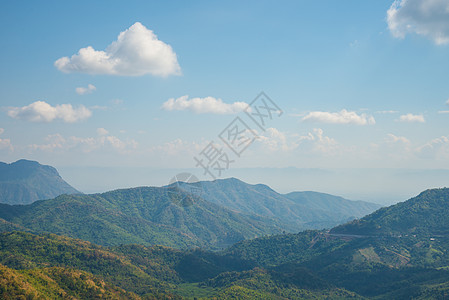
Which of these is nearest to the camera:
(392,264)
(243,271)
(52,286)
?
(52,286)

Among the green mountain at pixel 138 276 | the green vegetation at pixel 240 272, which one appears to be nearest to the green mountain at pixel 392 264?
the green vegetation at pixel 240 272

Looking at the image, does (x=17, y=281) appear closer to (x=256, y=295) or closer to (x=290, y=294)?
(x=256, y=295)

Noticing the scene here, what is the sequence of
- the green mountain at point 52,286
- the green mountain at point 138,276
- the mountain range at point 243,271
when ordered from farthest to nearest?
the mountain range at point 243,271, the green mountain at point 138,276, the green mountain at point 52,286

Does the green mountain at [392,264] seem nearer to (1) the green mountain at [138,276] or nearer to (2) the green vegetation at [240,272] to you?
(2) the green vegetation at [240,272]

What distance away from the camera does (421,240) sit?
186 metres

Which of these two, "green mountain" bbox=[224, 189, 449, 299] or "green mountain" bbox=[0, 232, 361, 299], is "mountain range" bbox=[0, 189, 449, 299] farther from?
"green mountain" bbox=[224, 189, 449, 299]

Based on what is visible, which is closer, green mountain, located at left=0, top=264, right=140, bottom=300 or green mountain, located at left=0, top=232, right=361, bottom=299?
green mountain, located at left=0, top=264, right=140, bottom=300

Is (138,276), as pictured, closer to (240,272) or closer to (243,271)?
(240,272)

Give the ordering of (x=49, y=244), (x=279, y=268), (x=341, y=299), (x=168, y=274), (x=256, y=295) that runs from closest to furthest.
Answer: (x=256, y=295), (x=341, y=299), (x=49, y=244), (x=168, y=274), (x=279, y=268)

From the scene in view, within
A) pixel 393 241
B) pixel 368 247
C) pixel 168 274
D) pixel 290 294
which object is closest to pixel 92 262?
pixel 168 274

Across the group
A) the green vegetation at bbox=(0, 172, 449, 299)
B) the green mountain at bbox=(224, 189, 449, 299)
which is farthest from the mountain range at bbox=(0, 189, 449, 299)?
the green mountain at bbox=(224, 189, 449, 299)

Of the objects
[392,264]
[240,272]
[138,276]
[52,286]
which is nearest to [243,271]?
[240,272]

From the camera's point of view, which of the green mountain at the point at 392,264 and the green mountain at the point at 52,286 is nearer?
the green mountain at the point at 52,286

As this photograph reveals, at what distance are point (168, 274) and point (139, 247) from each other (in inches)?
1134
